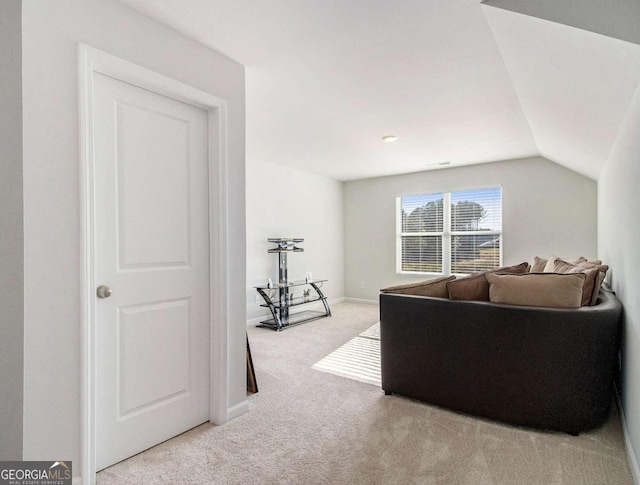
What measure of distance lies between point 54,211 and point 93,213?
0.52ft

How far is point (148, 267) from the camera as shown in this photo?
198 cm

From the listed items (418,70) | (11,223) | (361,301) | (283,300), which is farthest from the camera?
(361,301)

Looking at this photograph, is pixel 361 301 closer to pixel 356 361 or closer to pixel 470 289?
pixel 356 361

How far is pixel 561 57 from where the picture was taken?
190 cm

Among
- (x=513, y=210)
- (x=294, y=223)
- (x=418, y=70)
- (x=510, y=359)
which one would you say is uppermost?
(x=418, y=70)

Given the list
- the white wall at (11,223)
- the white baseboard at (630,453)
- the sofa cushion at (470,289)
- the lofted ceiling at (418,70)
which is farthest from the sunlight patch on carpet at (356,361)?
the lofted ceiling at (418,70)

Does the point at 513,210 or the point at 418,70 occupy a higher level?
the point at 418,70

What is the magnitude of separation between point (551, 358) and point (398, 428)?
992 mm

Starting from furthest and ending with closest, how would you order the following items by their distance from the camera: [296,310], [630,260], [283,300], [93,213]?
[296,310], [283,300], [630,260], [93,213]

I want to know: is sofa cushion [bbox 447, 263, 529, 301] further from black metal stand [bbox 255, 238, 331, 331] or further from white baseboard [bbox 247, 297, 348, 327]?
white baseboard [bbox 247, 297, 348, 327]

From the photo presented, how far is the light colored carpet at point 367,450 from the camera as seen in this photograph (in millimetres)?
1680

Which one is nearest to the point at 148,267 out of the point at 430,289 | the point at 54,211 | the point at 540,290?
the point at 54,211

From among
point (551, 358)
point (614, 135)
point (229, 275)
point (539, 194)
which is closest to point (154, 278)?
point (229, 275)

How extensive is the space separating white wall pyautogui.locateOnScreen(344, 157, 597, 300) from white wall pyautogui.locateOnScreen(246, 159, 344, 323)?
1.61ft
